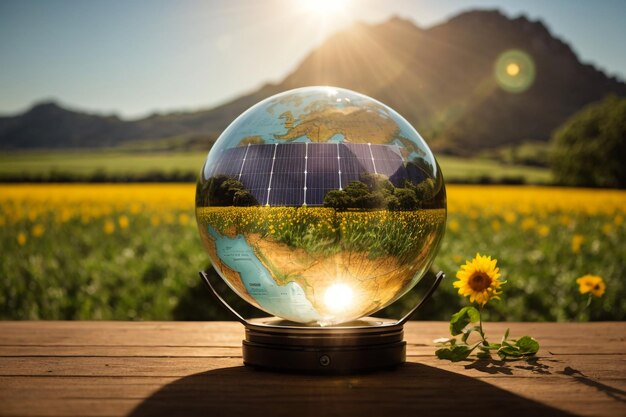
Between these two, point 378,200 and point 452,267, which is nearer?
point 378,200

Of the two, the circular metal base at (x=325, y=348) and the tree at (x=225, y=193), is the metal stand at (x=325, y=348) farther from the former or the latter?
the tree at (x=225, y=193)

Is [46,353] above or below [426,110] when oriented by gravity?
below

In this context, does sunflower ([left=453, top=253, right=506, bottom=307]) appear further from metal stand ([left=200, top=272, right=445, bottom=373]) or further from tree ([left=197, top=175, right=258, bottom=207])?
tree ([left=197, top=175, right=258, bottom=207])

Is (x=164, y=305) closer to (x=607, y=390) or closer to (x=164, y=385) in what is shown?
(x=164, y=385)

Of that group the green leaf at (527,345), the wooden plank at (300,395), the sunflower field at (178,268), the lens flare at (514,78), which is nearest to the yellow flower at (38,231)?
the sunflower field at (178,268)

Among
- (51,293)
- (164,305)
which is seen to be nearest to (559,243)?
(164,305)

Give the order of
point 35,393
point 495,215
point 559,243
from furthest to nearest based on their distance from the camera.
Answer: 1. point 495,215
2. point 559,243
3. point 35,393

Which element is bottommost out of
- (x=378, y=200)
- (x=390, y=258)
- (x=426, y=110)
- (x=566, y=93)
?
(x=390, y=258)
